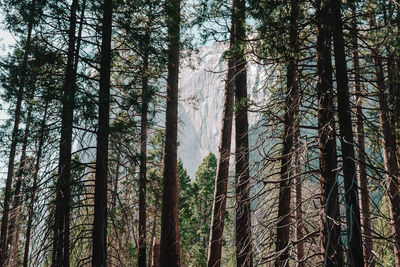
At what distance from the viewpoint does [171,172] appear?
7.17m

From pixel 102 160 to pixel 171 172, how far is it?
92.0 inches

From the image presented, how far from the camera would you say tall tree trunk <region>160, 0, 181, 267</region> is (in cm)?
661

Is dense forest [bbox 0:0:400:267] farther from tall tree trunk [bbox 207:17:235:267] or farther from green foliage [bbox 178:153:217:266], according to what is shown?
green foliage [bbox 178:153:217:266]

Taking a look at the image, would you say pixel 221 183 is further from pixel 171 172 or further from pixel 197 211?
pixel 197 211

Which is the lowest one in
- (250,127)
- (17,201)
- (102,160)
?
(17,201)

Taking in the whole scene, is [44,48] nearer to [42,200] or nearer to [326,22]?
[42,200]

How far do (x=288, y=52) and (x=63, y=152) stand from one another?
4544mm

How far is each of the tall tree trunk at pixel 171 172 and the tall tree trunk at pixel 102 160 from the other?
1.56m

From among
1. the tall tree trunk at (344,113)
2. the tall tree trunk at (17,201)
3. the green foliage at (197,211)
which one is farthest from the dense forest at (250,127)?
the green foliage at (197,211)

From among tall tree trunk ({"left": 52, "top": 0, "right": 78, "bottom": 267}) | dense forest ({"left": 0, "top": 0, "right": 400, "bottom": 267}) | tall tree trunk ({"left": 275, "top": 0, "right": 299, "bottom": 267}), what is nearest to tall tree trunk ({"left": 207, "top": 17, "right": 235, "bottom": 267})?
dense forest ({"left": 0, "top": 0, "right": 400, "bottom": 267})

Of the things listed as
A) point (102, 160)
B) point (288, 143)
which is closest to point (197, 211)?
point (102, 160)

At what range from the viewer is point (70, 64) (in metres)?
5.82

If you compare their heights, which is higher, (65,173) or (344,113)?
(344,113)

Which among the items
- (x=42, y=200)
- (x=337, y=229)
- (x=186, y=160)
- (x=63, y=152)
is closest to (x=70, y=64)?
(x=63, y=152)
